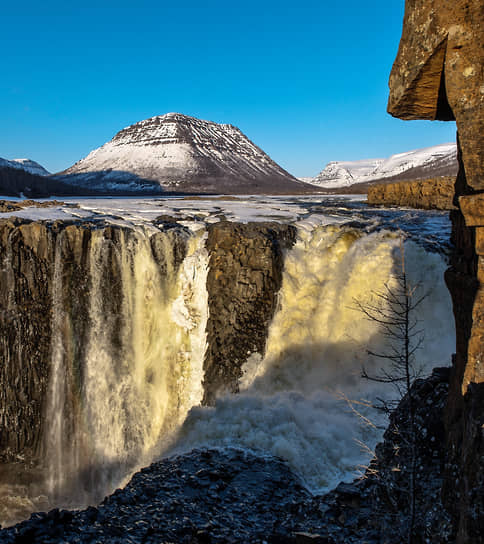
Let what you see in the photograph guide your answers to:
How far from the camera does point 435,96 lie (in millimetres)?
3609

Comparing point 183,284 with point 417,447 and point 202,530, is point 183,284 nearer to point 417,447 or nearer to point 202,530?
point 202,530

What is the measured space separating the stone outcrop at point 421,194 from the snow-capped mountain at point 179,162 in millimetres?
62314

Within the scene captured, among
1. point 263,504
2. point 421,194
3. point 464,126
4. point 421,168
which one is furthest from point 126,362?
point 421,168

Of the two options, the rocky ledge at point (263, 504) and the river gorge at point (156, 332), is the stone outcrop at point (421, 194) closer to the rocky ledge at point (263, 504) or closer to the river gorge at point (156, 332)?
the river gorge at point (156, 332)

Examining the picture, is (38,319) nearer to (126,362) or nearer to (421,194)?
(126,362)

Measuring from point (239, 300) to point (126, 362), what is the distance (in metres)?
4.05

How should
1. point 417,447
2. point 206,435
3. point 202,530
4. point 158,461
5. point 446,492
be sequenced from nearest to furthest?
point 446,492 → point 417,447 → point 202,530 → point 158,461 → point 206,435

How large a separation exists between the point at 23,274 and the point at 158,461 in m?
7.15

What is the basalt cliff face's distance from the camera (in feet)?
9.96

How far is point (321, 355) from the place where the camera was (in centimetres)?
1224

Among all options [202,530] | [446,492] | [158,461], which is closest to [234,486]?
[202,530]

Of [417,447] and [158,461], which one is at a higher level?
[417,447]

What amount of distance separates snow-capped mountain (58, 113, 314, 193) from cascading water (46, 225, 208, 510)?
78721 millimetres

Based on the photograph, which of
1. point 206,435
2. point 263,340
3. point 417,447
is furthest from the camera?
point 263,340
